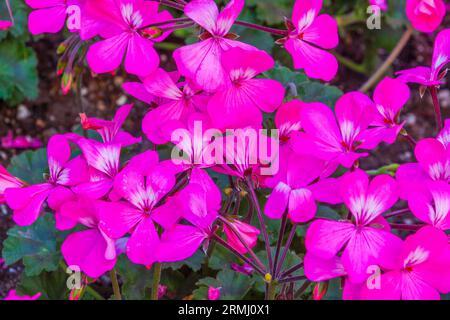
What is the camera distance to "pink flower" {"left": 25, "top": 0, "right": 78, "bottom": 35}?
1278 mm

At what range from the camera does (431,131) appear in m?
2.85

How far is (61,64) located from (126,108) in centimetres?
37

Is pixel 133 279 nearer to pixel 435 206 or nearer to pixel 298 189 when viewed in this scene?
pixel 298 189

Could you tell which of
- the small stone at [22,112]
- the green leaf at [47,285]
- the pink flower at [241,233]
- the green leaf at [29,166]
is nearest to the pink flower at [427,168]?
the pink flower at [241,233]

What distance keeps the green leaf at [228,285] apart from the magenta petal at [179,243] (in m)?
0.52

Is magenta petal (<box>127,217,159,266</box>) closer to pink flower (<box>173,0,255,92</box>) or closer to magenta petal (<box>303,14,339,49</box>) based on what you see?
pink flower (<box>173,0,255,92</box>)

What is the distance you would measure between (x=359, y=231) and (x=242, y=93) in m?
0.29

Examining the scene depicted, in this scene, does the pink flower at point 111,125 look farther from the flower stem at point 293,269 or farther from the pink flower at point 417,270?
the pink flower at point 417,270

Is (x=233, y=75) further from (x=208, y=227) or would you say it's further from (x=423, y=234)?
(x=423, y=234)

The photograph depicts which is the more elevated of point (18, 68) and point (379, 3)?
point (18, 68)

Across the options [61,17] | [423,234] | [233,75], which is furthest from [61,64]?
[423,234]

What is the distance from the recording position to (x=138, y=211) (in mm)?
1147

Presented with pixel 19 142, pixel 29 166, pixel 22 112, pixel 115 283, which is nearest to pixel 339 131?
pixel 115 283

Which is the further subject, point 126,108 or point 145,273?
point 145,273
